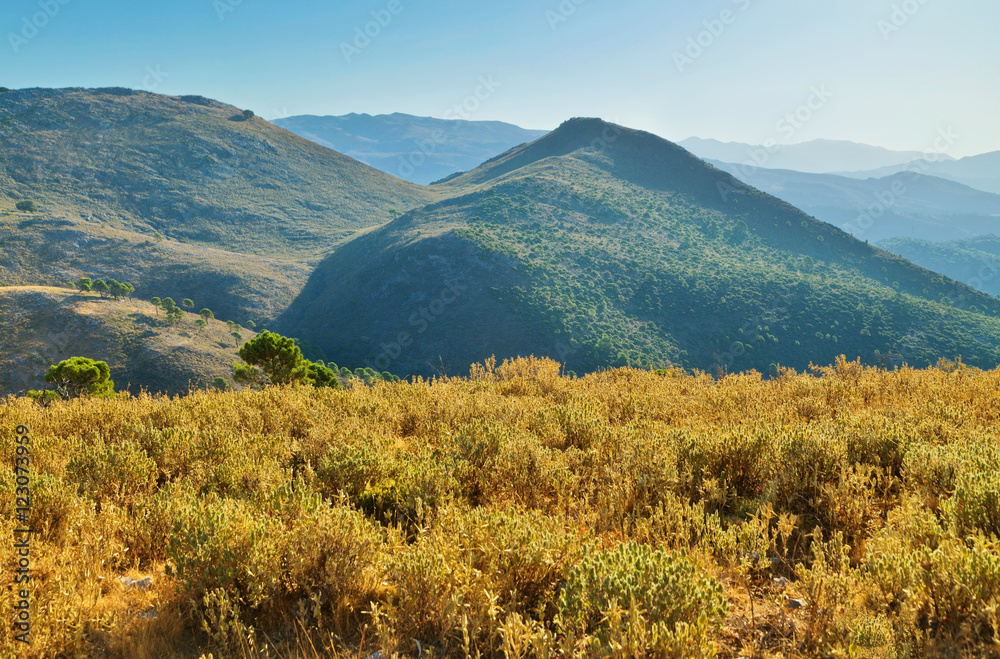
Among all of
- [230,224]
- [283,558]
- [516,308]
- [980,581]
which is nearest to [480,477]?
[283,558]

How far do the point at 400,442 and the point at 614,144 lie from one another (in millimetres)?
126453

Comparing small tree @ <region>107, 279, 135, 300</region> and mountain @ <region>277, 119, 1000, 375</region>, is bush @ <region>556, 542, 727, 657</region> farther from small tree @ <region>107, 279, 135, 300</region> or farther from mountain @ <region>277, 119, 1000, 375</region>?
small tree @ <region>107, 279, 135, 300</region>

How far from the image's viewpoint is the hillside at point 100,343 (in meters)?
46.1

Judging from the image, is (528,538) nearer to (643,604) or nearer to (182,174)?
(643,604)

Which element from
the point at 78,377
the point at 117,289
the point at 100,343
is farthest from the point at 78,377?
the point at 117,289

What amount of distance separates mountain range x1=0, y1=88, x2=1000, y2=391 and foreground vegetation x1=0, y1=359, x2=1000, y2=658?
52058 mm

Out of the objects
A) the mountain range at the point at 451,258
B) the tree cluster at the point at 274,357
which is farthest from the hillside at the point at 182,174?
the tree cluster at the point at 274,357

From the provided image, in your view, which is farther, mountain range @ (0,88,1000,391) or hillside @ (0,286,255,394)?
mountain range @ (0,88,1000,391)

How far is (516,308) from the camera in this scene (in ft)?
→ 223

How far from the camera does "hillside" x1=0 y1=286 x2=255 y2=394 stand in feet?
151

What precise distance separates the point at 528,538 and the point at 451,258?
243 feet

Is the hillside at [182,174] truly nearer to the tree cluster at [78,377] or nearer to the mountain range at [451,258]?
the mountain range at [451,258]

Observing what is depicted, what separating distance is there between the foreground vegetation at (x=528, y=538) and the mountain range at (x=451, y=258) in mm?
52058

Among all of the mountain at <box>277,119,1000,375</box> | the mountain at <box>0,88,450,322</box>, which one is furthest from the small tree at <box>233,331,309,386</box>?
the mountain at <box>0,88,450,322</box>
